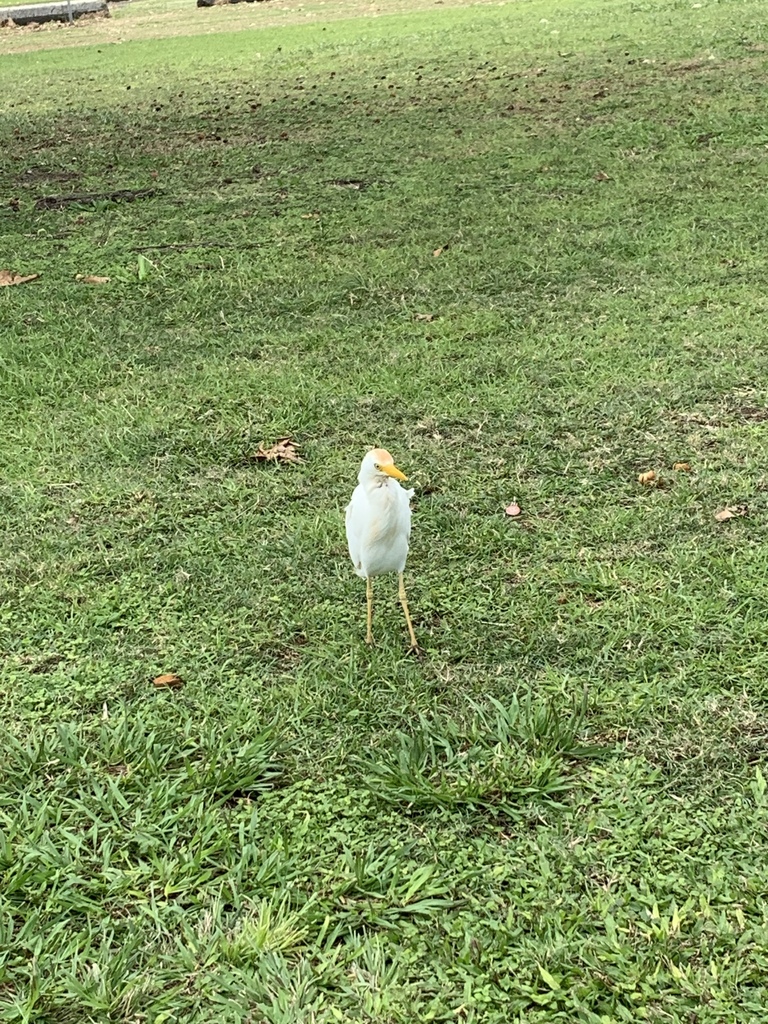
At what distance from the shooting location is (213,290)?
17.1ft

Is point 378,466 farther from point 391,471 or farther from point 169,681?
point 169,681

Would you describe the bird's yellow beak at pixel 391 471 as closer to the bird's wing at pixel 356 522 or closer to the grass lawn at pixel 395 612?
the bird's wing at pixel 356 522

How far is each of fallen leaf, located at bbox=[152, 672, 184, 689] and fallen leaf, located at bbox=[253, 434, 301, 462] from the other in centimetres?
122

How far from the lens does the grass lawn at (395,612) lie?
6.12 feet

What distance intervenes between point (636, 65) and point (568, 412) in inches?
306

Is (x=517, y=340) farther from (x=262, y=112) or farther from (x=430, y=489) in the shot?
(x=262, y=112)

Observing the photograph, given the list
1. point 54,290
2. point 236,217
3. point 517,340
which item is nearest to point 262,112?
point 236,217

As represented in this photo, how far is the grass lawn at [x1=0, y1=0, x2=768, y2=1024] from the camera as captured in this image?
1866mm

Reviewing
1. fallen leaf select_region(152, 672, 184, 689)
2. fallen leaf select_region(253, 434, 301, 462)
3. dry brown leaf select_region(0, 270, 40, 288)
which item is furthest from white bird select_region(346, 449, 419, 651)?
dry brown leaf select_region(0, 270, 40, 288)

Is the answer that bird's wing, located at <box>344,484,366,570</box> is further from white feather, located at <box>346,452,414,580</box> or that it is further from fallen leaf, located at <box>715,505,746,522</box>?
fallen leaf, located at <box>715,505,746,522</box>

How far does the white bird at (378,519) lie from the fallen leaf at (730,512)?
3.73 ft

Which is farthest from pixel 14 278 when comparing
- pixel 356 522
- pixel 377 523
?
pixel 377 523

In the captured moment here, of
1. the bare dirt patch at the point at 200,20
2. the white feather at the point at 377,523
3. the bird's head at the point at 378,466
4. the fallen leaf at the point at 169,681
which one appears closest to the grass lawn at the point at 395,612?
the fallen leaf at the point at 169,681

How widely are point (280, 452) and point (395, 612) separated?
3.48ft
